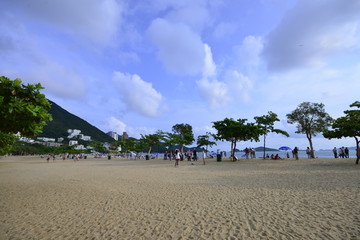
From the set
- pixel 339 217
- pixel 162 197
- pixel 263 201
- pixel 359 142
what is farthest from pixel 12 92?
pixel 359 142

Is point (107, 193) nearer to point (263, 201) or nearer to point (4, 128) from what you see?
point (4, 128)

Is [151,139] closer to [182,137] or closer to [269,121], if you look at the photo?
[182,137]

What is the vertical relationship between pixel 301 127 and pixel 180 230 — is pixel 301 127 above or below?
above

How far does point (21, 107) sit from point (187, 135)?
43.2 metres

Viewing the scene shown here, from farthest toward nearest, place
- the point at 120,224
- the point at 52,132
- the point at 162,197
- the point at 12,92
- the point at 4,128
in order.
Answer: the point at 52,132
the point at 162,197
the point at 4,128
the point at 12,92
the point at 120,224

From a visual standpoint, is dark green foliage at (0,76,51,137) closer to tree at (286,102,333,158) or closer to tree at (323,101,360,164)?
tree at (323,101,360,164)

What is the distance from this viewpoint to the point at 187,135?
48.1m

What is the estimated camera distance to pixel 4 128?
6.96 meters

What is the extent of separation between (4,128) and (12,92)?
1.77 metres

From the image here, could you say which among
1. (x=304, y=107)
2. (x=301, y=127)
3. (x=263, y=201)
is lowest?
(x=263, y=201)

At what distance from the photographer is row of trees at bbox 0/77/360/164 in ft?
19.8

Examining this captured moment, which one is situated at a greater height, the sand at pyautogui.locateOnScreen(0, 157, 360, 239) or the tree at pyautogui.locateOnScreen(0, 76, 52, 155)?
the tree at pyautogui.locateOnScreen(0, 76, 52, 155)

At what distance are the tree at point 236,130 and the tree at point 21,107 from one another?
2500cm

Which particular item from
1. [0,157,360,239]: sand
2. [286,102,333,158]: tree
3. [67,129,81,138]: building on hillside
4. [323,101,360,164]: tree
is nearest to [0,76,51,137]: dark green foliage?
[0,157,360,239]: sand
